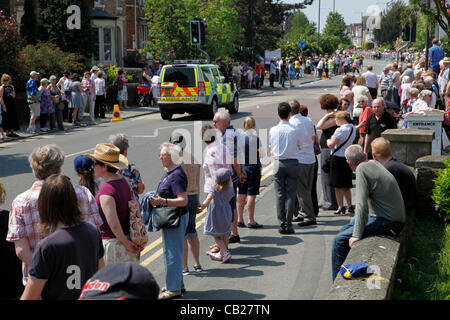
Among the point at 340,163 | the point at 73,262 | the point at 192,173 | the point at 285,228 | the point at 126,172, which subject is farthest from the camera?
the point at 340,163

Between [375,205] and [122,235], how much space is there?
103 inches

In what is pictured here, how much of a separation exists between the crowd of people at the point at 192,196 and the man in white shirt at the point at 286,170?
0.05 ft

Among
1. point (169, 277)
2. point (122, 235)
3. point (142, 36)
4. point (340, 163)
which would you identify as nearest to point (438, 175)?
point (340, 163)

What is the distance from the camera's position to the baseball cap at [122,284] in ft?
9.21

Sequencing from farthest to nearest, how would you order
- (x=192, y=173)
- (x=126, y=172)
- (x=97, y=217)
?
(x=192, y=173), (x=126, y=172), (x=97, y=217)

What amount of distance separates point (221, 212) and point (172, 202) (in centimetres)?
149

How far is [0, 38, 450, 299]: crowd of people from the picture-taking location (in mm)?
4395

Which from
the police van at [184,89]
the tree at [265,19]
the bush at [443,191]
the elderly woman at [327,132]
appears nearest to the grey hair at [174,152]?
the bush at [443,191]

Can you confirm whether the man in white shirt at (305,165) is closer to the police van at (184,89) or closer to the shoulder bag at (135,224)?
the shoulder bag at (135,224)

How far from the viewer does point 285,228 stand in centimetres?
931

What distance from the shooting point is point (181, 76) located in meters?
24.5

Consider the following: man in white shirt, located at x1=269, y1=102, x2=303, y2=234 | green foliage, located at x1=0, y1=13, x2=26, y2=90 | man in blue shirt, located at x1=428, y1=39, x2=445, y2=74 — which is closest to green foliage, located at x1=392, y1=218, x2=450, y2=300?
man in white shirt, located at x1=269, y1=102, x2=303, y2=234

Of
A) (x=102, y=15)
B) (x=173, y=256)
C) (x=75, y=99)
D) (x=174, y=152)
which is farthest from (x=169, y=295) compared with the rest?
(x=102, y=15)
